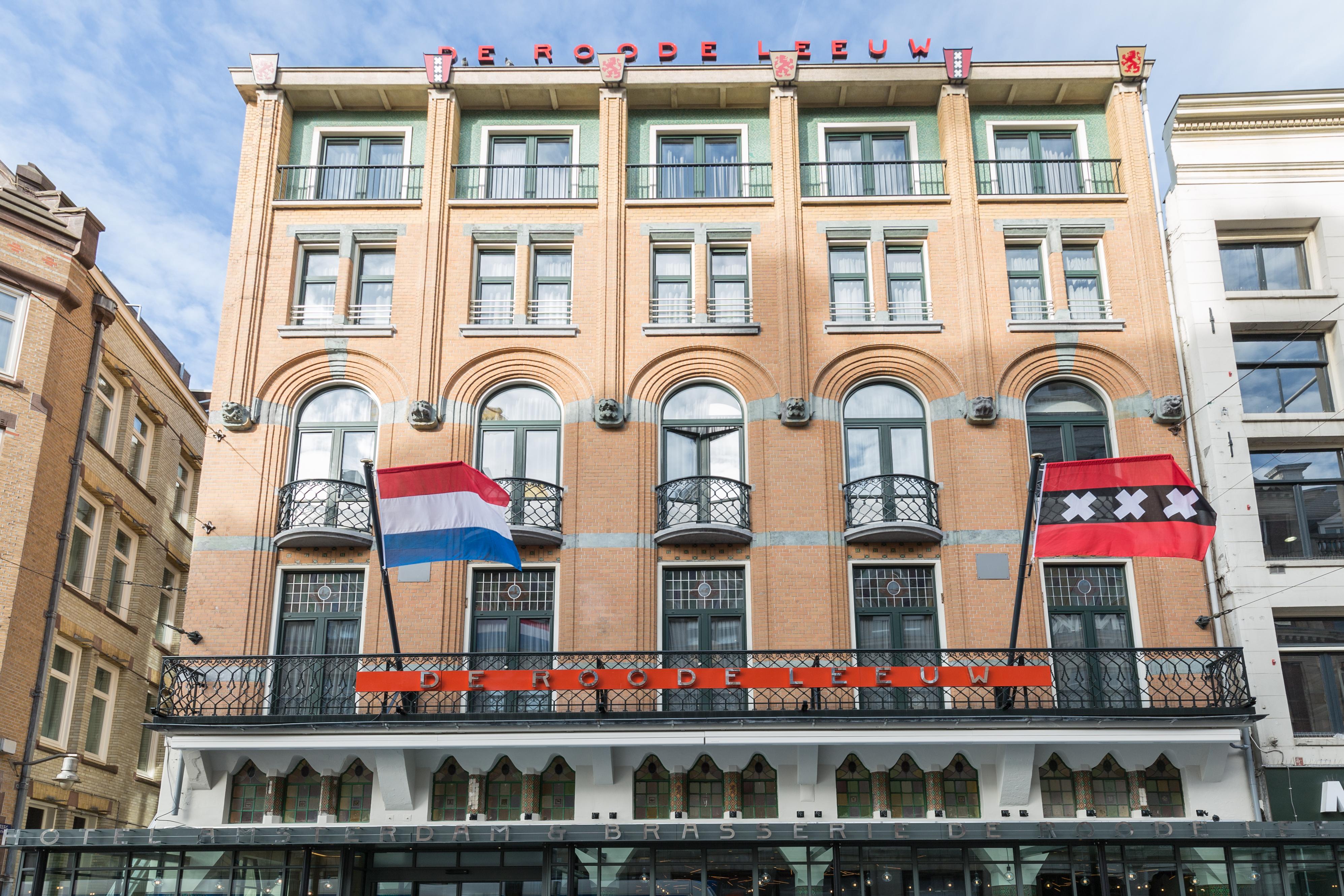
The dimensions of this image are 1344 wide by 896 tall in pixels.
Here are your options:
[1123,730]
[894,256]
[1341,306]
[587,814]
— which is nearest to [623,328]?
[894,256]

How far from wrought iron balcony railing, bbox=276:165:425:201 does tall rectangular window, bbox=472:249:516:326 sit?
217 cm

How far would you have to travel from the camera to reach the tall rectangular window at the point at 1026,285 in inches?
1030

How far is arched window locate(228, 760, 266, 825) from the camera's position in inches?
884

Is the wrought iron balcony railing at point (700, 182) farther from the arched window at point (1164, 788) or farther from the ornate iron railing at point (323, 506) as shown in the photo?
the arched window at point (1164, 788)

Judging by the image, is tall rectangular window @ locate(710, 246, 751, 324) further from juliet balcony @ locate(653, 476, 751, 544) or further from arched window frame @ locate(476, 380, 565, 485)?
arched window frame @ locate(476, 380, 565, 485)

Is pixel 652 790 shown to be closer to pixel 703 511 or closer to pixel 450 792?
pixel 450 792

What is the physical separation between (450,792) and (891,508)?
10.2 m

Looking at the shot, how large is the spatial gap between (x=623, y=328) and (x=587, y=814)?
1014 centimetres

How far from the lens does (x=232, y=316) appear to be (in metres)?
25.8

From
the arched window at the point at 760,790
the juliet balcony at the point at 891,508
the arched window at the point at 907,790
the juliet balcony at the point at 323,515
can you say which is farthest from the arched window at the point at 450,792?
the juliet balcony at the point at 891,508

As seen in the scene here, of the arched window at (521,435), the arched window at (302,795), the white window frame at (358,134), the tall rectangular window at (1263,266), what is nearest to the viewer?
the arched window at (302,795)

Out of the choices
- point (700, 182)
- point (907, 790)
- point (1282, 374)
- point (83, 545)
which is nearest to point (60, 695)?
point (83, 545)

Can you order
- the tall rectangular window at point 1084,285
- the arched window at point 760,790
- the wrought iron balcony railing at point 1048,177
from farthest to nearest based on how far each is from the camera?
the wrought iron balcony railing at point 1048,177 → the tall rectangular window at point 1084,285 → the arched window at point 760,790

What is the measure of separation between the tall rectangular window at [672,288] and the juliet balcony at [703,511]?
3.90 meters
